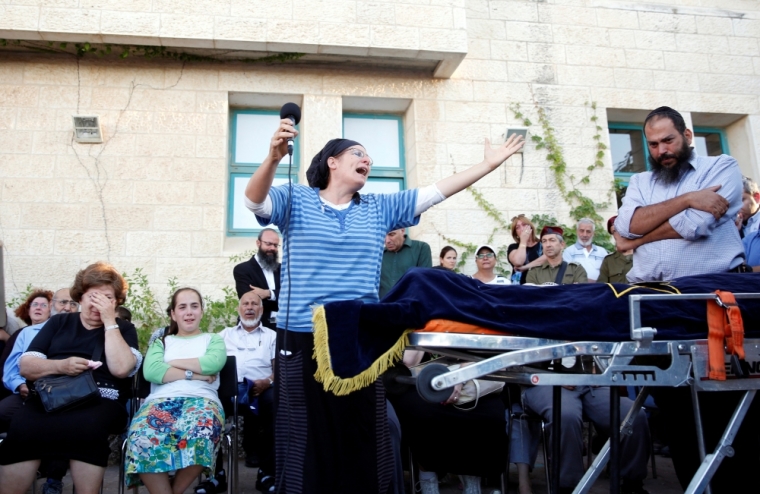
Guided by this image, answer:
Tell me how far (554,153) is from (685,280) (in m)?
5.88

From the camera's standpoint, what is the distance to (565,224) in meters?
8.25

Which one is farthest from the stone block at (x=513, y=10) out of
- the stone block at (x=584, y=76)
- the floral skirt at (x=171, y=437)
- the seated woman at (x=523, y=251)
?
the floral skirt at (x=171, y=437)

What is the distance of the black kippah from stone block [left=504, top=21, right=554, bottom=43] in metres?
6.10

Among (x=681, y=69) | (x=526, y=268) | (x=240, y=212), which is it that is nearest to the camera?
(x=526, y=268)

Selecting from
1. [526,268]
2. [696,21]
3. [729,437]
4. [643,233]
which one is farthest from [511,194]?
[729,437]

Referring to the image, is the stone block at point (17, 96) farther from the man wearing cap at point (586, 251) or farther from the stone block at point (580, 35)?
the stone block at point (580, 35)

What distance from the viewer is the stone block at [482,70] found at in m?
8.49

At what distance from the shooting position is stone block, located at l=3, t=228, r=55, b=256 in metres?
7.32

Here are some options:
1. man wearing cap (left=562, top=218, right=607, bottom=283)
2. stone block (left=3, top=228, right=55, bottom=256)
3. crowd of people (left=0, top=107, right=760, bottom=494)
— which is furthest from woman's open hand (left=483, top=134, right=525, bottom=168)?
stone block (left=3, top=228, right=55, bottom=256)

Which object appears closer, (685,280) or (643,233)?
(685,280)

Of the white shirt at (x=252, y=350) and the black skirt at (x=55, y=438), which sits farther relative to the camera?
the white shirt at (x=252, y=350)

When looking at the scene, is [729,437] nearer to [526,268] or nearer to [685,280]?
[685,280]

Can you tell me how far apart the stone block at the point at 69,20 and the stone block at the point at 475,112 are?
4236mm

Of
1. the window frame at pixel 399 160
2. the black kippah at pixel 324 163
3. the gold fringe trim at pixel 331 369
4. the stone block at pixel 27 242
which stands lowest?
the gold fringe trim at pixel 331 369
